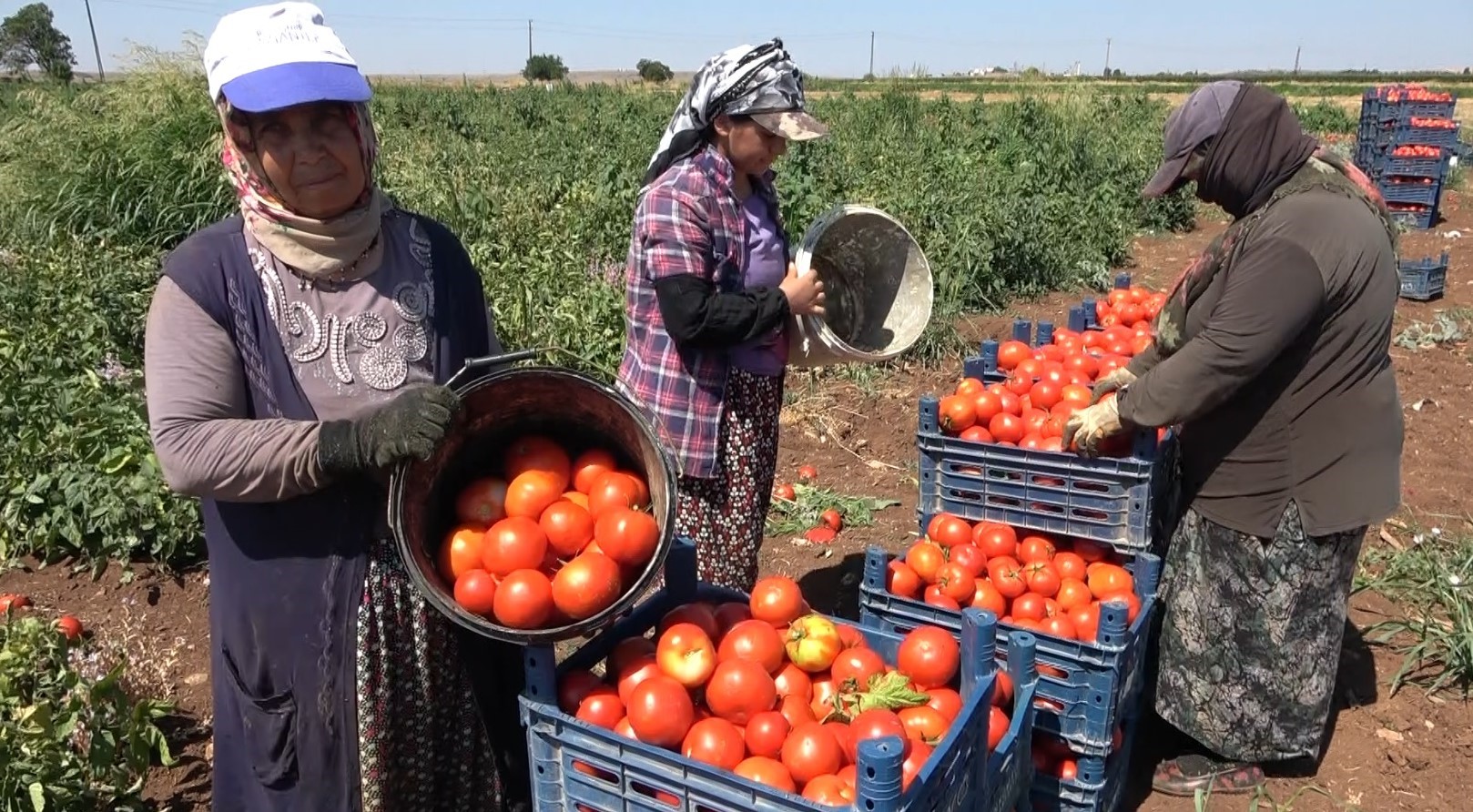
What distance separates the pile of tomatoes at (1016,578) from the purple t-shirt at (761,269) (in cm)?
72

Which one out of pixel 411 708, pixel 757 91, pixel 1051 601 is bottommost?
pixel 1051 601

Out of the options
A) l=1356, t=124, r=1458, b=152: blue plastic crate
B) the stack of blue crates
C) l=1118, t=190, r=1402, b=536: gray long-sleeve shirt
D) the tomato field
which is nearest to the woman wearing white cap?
the tomato field

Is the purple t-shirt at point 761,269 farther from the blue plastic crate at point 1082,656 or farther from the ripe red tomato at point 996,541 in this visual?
the ripe red tomato at point 996,541

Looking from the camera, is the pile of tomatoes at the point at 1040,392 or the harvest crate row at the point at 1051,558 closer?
the harvest crate row at the point at 1051,558

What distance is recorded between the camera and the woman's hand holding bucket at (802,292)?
286 centimetres

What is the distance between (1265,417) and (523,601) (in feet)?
7.24

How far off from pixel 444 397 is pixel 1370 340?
2441 millimetres

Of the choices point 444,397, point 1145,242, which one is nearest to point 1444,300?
point 1145,242

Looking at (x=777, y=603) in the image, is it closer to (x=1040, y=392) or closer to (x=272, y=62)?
(x=272, y=62)

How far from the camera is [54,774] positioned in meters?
2.61

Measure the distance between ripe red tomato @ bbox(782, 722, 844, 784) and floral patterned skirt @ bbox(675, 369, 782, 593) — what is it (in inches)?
53.9

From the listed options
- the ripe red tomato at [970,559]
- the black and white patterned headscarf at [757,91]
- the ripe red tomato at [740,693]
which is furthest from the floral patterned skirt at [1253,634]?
the ripe red tomato at [740,693]

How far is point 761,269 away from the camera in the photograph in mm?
2988

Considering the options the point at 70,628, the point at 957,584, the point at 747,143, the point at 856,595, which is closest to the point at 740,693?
the point at 957,584
